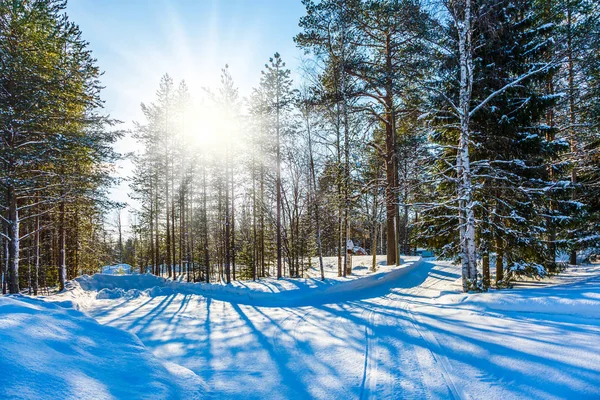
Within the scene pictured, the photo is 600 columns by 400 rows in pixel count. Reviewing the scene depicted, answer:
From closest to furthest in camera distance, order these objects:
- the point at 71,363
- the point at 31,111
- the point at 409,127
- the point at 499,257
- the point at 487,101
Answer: the point at 71,363, the point at 487,101, the point at 499,257, the point at 31,111, the point at 409,127

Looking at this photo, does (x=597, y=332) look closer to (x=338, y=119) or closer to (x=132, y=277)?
(x=338, y=119)

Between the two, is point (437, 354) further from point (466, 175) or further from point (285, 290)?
point (285, 290)

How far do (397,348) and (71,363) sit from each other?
4.55 m

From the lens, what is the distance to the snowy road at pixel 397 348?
338 cm

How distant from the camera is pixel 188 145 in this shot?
829 inches

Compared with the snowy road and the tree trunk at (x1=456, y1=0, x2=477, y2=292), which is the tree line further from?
the snowy road

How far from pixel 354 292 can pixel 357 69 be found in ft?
33.1

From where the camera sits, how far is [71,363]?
3039 millimetres

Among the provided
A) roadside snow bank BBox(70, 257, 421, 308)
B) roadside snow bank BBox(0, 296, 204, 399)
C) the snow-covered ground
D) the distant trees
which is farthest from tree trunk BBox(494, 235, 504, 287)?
the distant trees

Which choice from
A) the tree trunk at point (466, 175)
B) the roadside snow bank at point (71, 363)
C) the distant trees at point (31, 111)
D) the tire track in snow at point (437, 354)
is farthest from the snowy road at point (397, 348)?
the distant trees at point (31, 111)

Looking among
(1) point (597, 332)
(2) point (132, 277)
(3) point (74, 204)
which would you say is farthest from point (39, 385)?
(2) point (132, 277)

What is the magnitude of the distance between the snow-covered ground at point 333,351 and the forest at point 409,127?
8.40 feet

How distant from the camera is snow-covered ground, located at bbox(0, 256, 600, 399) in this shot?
10.2 feet

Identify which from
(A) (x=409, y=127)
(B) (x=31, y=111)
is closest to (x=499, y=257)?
(A) (x=409, y=127)
